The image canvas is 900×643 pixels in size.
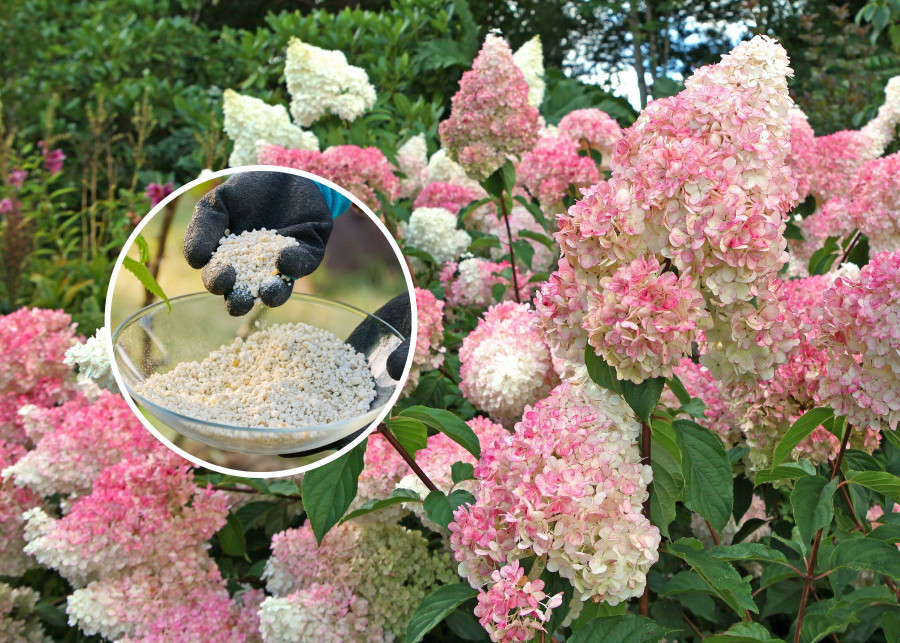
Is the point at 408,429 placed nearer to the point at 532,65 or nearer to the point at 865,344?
the point at 865,344

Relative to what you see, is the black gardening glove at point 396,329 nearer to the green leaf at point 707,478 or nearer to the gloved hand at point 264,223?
the gloved hand at point 264,223

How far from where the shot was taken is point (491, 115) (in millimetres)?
2342

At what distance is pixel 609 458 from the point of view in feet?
3.32

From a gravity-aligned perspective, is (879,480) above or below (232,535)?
above

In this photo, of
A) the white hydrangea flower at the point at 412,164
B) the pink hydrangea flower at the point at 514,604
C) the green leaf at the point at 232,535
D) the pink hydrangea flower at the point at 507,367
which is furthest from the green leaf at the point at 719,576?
the white hydrangea flower at the point at 412,164

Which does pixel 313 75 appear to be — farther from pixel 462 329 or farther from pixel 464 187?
pixel 462 329

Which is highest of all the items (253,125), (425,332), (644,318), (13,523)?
(644,318)

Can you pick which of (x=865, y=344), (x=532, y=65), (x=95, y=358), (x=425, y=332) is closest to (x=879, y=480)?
(x=865, y=344)

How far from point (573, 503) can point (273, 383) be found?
0.40 metres

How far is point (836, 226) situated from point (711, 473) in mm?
1331

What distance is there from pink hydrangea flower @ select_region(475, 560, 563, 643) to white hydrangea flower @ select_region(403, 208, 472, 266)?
196 cm

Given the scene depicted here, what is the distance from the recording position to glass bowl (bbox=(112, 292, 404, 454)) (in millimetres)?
Result: 1039

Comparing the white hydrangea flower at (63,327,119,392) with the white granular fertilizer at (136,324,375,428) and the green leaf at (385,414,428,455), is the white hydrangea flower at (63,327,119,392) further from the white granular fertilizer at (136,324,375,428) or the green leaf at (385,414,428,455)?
the green leaf at (385,414,428,455)

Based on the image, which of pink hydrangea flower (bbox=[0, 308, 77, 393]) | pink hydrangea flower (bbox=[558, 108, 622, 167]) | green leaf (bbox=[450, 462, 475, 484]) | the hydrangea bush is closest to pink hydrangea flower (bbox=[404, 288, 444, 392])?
the hydrangea bush
